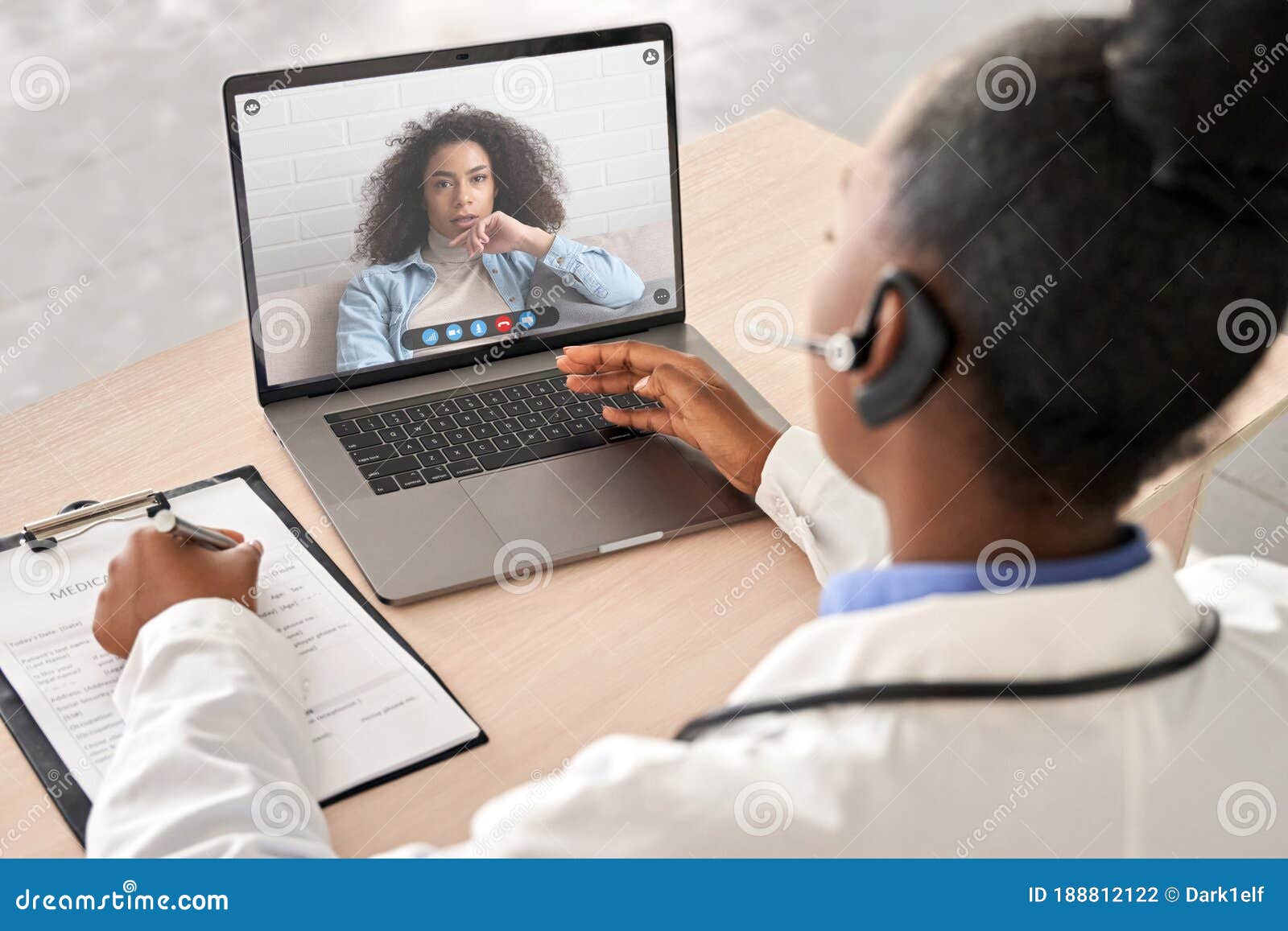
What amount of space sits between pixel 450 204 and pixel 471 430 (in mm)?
224

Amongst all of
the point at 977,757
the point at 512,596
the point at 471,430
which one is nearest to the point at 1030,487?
the point at 977,757

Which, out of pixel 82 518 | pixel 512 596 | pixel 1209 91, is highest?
pixel 1209 91

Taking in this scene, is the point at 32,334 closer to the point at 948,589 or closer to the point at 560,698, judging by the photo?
the point at 560,698

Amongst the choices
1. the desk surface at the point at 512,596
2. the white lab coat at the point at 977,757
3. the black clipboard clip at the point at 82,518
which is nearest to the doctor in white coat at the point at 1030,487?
the white lab coat at the point at 977,757

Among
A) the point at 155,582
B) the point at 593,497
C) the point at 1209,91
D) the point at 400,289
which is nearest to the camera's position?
the point at 1209,91

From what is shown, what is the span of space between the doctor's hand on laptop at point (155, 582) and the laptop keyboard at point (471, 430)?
0.60 ft

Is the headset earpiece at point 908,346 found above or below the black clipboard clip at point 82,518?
above

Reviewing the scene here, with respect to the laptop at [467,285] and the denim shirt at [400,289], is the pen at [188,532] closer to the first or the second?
the laptop at [467,285]

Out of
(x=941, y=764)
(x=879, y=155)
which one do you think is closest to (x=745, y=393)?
(x=879, y=155)

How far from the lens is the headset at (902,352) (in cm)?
66

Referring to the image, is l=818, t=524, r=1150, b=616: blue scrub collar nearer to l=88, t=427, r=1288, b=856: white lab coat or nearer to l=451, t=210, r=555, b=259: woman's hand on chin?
l=88, t=427, r=1288, b=856: white lab coat

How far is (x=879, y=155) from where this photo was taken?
70cm

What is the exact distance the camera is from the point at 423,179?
120 centimetres

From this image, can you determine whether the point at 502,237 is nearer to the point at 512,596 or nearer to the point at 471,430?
the point at 471,430
